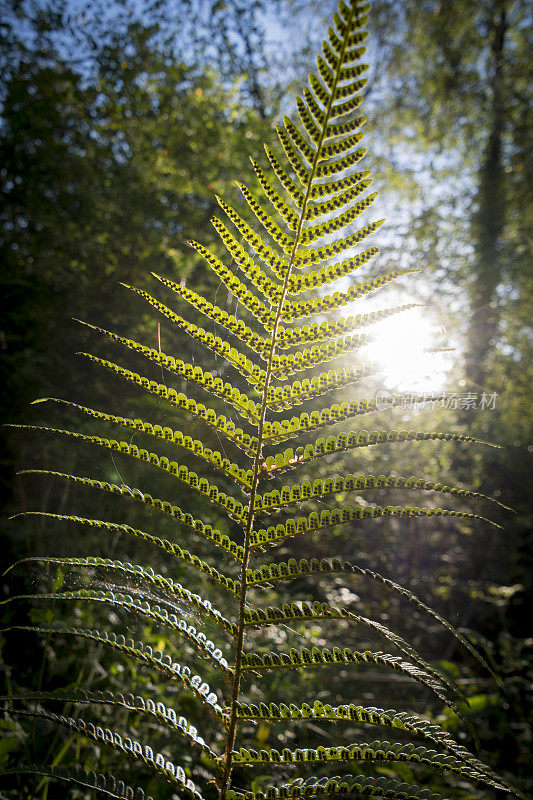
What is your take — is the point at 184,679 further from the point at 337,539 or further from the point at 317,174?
the point at 337,539

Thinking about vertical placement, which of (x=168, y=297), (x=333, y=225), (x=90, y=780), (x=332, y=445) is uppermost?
(x=168, y=297)

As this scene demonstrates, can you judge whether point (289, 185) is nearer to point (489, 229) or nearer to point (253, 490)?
point (253, 490)

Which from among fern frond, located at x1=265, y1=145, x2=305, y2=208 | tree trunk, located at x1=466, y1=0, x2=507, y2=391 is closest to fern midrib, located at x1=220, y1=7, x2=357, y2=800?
fern frond, located at x1=265, y1=145, x2=305, y2=208

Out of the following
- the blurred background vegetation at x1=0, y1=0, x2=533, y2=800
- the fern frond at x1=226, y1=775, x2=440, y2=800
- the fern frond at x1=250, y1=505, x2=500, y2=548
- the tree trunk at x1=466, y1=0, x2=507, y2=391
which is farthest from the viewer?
the tree trunk at x1=466, y1=0, x2=507, y2=391

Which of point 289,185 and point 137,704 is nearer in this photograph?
point 137,704

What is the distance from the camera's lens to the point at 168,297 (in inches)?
118

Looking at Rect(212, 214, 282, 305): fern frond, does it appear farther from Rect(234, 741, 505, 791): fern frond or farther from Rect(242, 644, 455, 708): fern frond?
Rect(234, 741, 505, 791): fern frond

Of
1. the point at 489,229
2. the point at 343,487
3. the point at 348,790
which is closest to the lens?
the point at 348,790

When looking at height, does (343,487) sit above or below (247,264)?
below

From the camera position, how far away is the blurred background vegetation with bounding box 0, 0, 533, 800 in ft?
8.34

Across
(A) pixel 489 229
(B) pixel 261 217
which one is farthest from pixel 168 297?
(A) pixel 489 229

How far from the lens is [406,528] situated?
4945 millimetres

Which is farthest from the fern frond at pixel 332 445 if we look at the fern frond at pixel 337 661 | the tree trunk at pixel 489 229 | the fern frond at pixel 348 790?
the tree trunk at pixel 489 229

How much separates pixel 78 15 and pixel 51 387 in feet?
10.4
